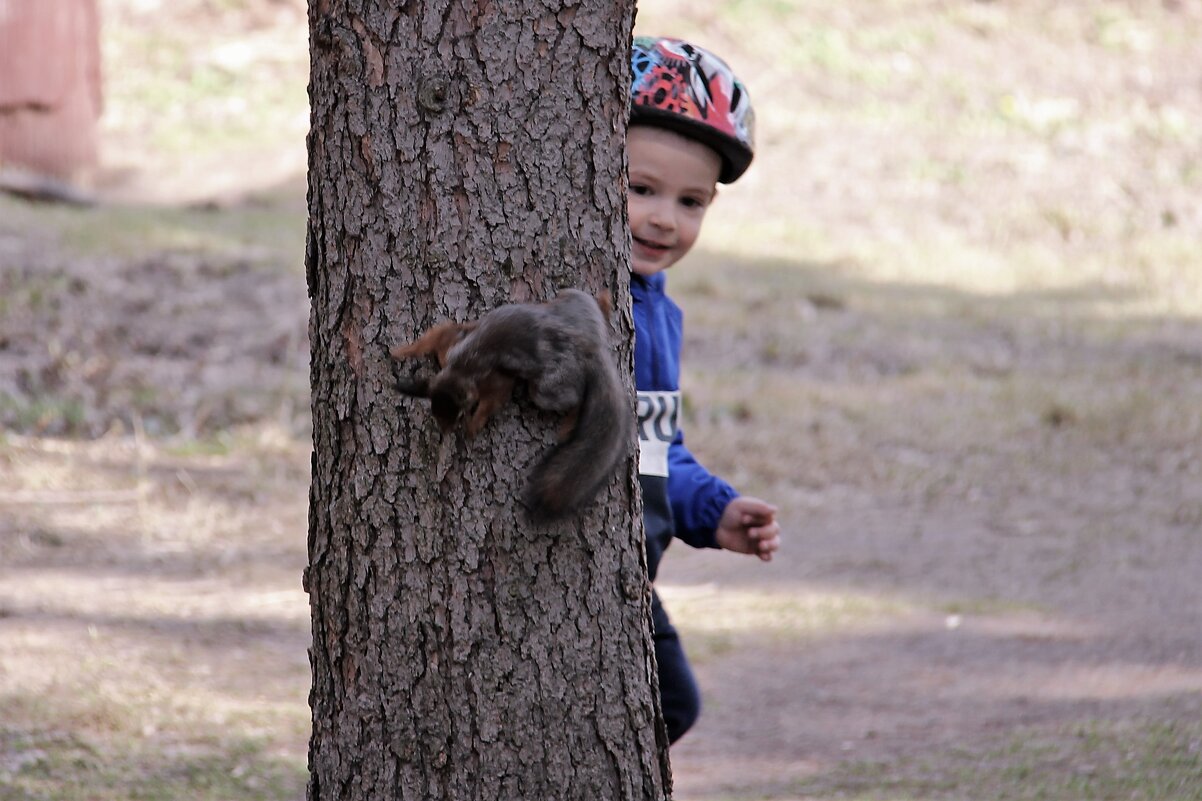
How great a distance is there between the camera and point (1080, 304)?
8.84 m

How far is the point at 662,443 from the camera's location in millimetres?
2932

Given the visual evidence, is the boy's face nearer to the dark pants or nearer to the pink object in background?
the dark pants

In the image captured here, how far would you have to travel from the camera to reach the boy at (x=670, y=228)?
2.86 m

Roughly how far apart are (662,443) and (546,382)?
0.91 meters

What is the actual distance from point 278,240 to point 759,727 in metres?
6.23

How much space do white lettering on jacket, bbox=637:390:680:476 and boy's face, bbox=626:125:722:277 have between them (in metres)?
0.26

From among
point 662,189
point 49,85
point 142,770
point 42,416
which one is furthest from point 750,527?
point 49,85

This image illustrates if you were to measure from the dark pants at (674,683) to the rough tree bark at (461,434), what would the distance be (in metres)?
0.73

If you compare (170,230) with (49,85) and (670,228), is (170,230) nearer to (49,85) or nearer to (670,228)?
(49,85)

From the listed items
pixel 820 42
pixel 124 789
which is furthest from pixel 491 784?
pixel 820 42

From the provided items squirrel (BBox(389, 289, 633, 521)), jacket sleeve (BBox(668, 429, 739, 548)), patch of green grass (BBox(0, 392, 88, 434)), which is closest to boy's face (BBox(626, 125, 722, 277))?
jacket sleeve (BBox(668, 429, 739, 548))

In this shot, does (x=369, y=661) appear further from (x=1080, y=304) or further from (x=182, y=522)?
(x=1080, y=304)

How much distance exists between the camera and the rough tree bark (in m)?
2.08

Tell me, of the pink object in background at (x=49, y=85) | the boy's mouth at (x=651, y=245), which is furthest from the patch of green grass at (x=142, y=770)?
the pink object in background at (x=49, y=85)
